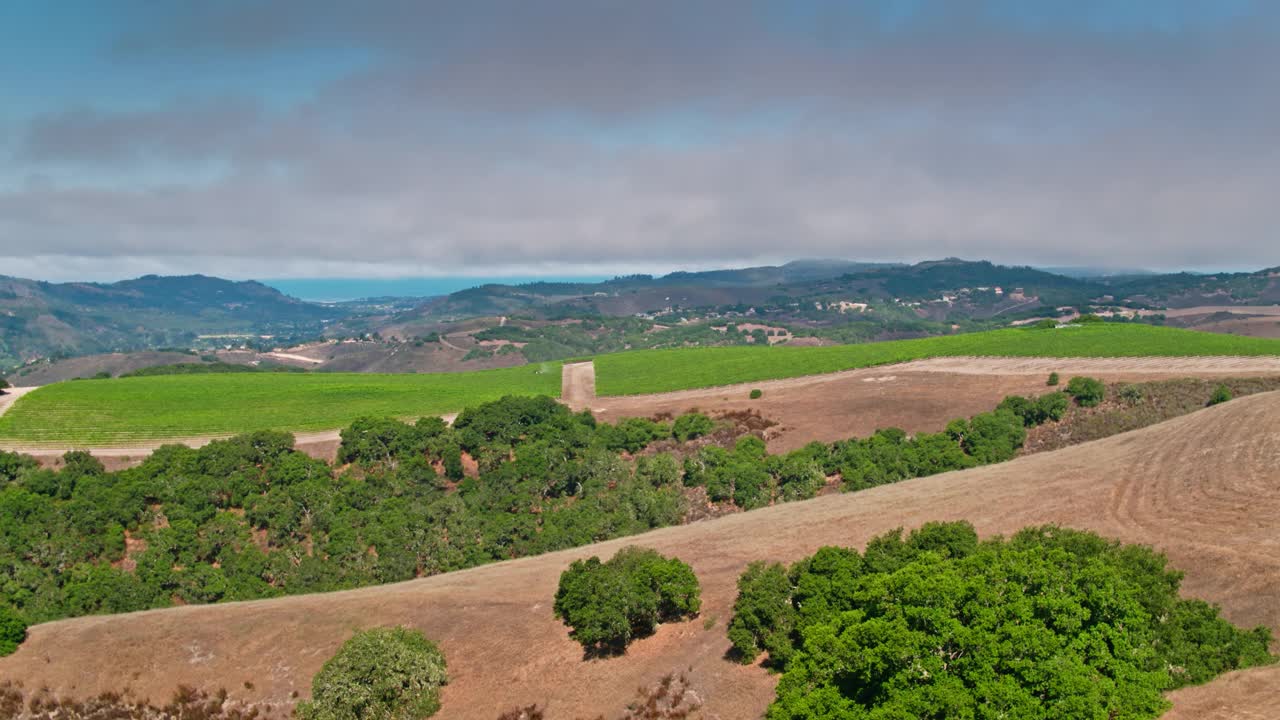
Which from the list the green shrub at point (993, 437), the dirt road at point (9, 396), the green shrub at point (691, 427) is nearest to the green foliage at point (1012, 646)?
the green shrub at point (993, 437)

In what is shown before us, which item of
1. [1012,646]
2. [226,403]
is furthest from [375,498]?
[1012,646]

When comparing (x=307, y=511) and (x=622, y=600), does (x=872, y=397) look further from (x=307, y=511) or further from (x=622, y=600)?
(x=307, y=511)

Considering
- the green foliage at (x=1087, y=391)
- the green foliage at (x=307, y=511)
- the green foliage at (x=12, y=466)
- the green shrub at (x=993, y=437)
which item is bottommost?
the green foliage at (x=307, y=511)

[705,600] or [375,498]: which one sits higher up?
[705,600]

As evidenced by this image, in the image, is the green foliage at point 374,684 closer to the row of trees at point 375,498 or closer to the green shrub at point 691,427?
the row of trees at point 375,498

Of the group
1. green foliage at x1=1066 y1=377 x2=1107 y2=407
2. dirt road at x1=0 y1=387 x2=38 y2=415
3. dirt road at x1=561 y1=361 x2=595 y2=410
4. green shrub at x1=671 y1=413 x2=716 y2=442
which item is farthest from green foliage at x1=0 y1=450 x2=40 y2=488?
green foliage at x1=1066 y1=377 x2=1107 y2=407

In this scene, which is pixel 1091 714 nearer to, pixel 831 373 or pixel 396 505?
pixel 396 505

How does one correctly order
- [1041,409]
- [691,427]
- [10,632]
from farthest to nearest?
[691,427] → [1041,409] → [10,632]

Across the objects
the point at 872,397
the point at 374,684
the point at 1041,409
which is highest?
the point at 1041,409
